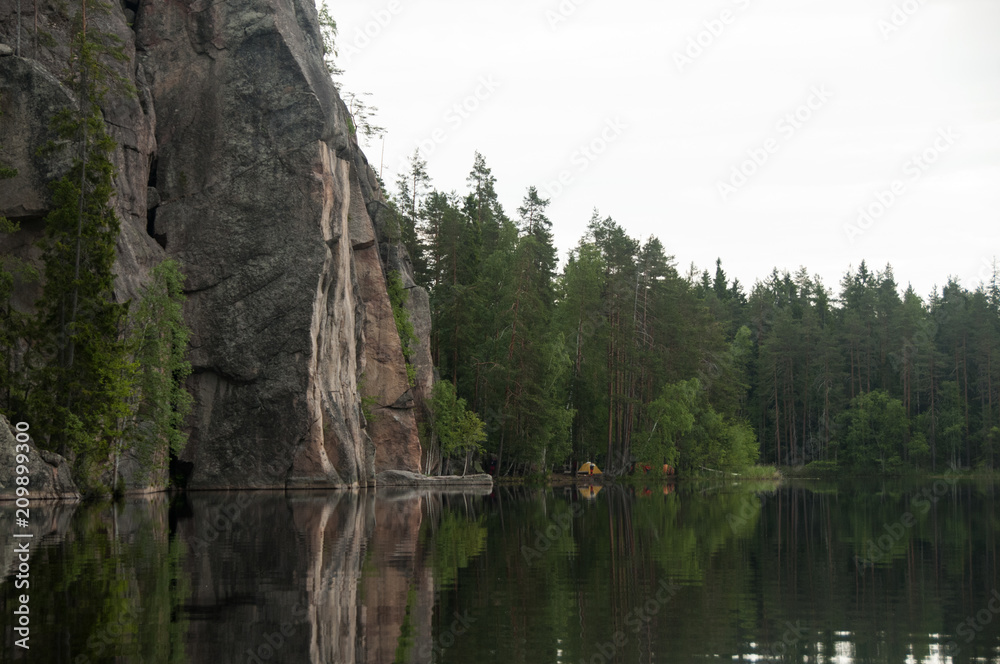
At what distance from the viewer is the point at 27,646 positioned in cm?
848

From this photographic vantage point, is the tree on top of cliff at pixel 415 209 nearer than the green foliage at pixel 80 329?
No

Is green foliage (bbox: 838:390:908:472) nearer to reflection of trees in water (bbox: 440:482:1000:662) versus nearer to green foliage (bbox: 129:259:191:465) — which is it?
reflection of trees in water (bbox: 440:482:1000:662)

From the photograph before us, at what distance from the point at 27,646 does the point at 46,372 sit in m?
24.2

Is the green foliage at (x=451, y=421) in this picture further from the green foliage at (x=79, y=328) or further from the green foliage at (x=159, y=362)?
the green foliage at (x=79, y=328)

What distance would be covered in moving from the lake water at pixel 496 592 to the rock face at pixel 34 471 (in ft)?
10.2

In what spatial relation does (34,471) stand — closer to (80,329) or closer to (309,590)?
(80,329)

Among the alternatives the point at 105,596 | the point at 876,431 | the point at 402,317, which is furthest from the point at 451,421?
the point at 876,431

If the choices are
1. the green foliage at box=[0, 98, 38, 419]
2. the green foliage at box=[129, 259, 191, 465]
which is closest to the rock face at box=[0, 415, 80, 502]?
the green foliage at box=[0, 98, 38, 419]

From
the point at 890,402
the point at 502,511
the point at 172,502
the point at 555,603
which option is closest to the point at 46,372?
the point at 172,502

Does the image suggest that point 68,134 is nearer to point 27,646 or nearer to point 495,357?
point 27,646

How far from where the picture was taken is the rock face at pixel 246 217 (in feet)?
141

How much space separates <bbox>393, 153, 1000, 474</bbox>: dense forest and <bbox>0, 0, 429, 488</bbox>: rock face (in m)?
16.8

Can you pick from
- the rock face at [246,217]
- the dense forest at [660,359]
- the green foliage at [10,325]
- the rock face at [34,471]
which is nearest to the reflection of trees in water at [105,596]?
the rock face at [34,471]

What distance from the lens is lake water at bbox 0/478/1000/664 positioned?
8.99 metres
